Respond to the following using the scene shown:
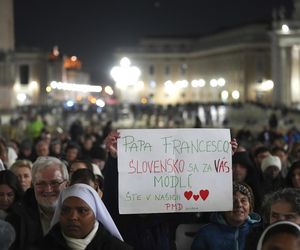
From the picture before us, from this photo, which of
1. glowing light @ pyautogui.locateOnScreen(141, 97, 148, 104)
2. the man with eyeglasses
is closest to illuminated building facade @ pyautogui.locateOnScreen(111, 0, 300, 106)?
glowing light @ pyautogui.locateOnScreen(141, 97, 148, 104)

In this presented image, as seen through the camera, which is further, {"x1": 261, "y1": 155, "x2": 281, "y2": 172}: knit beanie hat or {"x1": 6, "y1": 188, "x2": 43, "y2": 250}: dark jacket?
{"x1": 261, "y1": 155, "x2": 281, "y2": 172}: knit beanie hat

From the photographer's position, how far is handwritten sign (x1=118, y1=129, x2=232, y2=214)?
6641 millimetres

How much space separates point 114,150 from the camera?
6.96 m

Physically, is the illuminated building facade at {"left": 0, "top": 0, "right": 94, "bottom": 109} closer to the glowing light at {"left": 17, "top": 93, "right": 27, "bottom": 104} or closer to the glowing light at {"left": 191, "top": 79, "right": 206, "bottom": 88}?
the glowing light at {"left": 17, "top": 93, "right": 27, "bottom": 104}

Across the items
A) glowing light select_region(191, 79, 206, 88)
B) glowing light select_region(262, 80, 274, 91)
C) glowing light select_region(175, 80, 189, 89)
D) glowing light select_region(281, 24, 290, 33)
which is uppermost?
glowing light select_region(175, 80, 189, 89)

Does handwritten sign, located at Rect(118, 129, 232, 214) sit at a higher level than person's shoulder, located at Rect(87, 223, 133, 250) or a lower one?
higher

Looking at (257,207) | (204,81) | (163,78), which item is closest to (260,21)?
(204,81)

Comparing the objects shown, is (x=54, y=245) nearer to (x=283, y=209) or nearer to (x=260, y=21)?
(x=283, y=209)

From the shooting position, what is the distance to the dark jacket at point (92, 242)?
5445mm

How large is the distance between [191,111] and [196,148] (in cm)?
5356

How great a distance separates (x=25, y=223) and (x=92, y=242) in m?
1.01

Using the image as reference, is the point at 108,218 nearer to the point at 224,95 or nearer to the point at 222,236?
the point at 222,236

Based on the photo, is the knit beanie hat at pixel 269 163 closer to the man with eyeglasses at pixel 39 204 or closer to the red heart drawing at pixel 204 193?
the red heart drawing at pixel 204 193

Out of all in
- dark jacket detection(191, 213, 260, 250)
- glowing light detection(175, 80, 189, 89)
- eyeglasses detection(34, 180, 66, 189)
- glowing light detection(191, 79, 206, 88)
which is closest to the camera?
dark jacket detection(191, 213, 260, 250)
